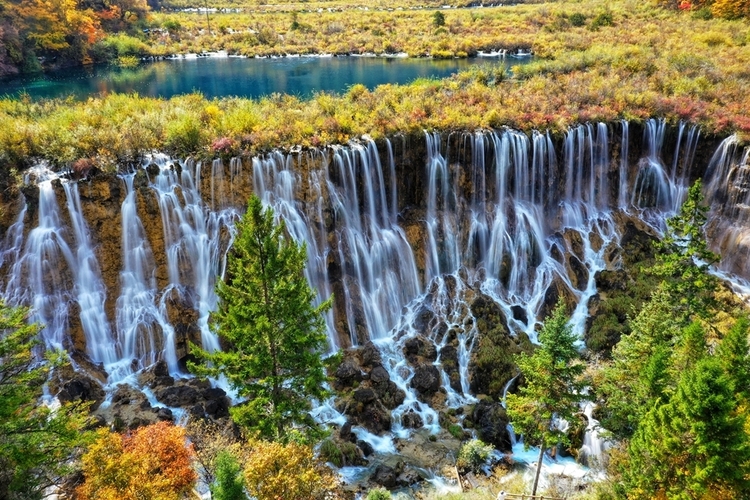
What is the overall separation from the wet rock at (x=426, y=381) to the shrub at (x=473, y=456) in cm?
412

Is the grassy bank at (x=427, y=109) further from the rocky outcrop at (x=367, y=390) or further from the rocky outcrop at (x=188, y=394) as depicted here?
the rocky outcrop at (x=367, y=390)

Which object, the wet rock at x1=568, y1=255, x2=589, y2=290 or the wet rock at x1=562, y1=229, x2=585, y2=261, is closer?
the wet rock at x1=568, y1=255, x2=589, y2=290

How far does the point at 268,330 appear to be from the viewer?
50.6 ft

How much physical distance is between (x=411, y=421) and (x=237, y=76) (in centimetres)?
5422

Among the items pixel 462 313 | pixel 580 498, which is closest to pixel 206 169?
pixel 462 313

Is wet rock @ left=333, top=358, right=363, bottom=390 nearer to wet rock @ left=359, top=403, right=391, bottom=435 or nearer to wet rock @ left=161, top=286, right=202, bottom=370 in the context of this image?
wet rock @ left=359, top=403, right=391, bottom=435

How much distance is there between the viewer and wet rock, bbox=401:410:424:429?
23.7m

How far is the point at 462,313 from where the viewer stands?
1171 inches

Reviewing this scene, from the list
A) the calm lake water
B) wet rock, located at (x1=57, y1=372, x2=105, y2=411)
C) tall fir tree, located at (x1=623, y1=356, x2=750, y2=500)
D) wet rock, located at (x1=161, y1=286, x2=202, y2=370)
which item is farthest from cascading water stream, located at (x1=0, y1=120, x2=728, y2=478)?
the calm lake water

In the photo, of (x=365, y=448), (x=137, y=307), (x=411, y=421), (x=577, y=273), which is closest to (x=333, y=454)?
(x=365, y=448)

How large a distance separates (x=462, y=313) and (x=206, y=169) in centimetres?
1734

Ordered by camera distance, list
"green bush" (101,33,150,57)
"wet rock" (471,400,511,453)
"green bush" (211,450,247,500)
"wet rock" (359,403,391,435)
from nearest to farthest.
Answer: "green bush" (211,450,247,500) → "wet rock" (471,400,511,453) → "wet rock" (359,403,391,435) → "green bush" (101,33,150,57)

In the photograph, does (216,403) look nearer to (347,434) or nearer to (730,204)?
(347,434)

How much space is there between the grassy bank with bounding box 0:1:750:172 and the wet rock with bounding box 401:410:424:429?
55.6ft
